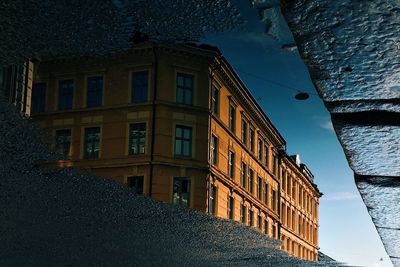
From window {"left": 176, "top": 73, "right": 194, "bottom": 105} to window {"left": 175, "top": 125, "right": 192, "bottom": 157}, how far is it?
0.15 m

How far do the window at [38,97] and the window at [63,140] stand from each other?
171mm

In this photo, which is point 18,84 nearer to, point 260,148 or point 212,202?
point 212,202

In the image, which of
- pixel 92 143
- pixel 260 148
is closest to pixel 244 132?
pixel 260 148

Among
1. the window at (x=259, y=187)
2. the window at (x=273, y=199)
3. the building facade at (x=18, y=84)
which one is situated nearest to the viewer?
the building facade at (x=18, y=84)

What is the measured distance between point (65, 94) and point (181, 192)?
0.87m

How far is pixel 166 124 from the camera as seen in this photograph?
3363 millimetres

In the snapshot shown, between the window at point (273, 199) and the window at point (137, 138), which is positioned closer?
the window at point (137, 138)

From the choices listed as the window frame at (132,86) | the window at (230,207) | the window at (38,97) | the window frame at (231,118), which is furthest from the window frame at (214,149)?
the window at (38,97)

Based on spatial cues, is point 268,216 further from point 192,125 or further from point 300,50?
point 300,50

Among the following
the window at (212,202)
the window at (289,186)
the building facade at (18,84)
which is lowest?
the window at (212,202)

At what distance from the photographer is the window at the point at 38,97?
11.1 feet

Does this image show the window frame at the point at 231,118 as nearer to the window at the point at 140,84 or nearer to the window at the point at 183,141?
the window at the point at 183,141

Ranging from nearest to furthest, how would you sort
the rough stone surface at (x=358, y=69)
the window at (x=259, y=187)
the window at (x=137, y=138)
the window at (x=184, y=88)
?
1. the rough stone surface at (x=358, y=69)
2. the window at (x=184, y=88)
3. the window at (x=137, y=138)
4. the window at (x=259, y=187)

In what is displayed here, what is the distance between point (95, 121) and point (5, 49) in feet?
2.87
